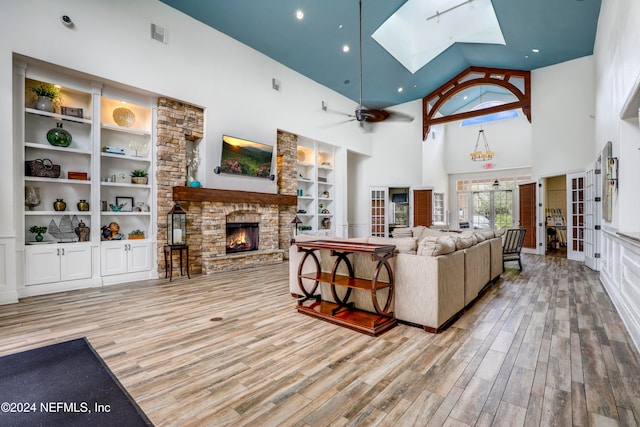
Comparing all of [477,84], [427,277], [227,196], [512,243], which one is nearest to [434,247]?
[427,277]

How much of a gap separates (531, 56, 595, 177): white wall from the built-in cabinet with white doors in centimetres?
961

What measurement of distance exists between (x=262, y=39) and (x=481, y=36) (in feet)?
18.4

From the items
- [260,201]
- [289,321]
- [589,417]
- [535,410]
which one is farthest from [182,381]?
[260,201]

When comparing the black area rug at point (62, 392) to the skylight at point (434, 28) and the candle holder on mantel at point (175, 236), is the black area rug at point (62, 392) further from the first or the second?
the skylight at point (434, 28)

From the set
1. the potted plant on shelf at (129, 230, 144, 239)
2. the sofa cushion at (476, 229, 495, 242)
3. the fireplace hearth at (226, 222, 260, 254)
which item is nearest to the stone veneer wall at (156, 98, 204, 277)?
the potted plant on shelf at (129, 230, 144, 239)

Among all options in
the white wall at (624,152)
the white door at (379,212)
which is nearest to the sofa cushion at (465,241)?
the white wall at (624,152)

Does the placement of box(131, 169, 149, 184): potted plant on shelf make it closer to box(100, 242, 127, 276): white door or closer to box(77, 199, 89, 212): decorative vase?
box(77, 199, 89, 212): decorative vase

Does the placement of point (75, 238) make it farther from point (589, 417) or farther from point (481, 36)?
point (481, 36)

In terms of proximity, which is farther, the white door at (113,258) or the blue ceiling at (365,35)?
the blue ceiling at (365,35)

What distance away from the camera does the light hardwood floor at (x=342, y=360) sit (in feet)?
5.83

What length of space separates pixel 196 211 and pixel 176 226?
492 millimetres

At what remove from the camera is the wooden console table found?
2.95 meters

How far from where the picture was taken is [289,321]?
3270 mm

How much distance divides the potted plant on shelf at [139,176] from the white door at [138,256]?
105 centimetres
